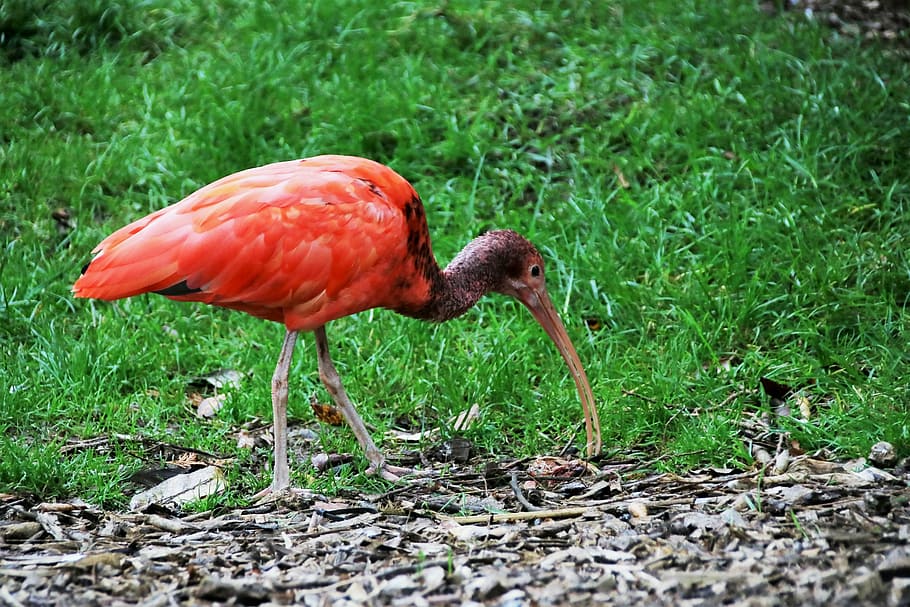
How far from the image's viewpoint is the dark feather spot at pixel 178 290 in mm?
4742

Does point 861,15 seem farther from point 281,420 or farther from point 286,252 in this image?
point 281,420

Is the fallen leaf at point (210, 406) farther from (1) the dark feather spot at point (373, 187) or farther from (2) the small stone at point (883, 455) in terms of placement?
(2) the small stone at point (883, 455)

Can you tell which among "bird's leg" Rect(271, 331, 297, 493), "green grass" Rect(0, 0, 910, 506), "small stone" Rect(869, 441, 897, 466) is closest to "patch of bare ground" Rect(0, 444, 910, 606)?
"small stone" Rect(869, 441, 897, 466)

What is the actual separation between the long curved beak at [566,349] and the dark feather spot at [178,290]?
1.70 m

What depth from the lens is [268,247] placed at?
4.77 metres

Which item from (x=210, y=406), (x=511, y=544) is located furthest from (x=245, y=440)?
(x=511, y=544)

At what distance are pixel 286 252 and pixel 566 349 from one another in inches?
60.2

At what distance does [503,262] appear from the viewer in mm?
5574

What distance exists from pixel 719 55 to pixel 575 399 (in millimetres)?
3529

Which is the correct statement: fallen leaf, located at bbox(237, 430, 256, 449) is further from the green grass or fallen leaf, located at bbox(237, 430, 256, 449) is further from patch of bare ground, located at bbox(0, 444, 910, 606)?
patch of bare ground, located at bbox(0, 444, 910, 606)

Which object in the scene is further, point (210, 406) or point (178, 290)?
point (210, 406)

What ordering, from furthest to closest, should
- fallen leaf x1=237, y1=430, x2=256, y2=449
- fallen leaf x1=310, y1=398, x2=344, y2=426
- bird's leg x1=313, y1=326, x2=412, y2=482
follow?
1. fallen leaf x1=310, y1=398, x2=344, y2=426
2. fallen leaf x1=237, y1=430, x2=256, y2=449
3. bird's leg x1=313, y1=326, x2=412, y2=482

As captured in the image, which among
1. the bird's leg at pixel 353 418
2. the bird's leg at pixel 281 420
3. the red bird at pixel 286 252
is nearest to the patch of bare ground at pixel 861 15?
the red bird at pixel 286 252

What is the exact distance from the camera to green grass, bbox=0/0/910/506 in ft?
18.3
